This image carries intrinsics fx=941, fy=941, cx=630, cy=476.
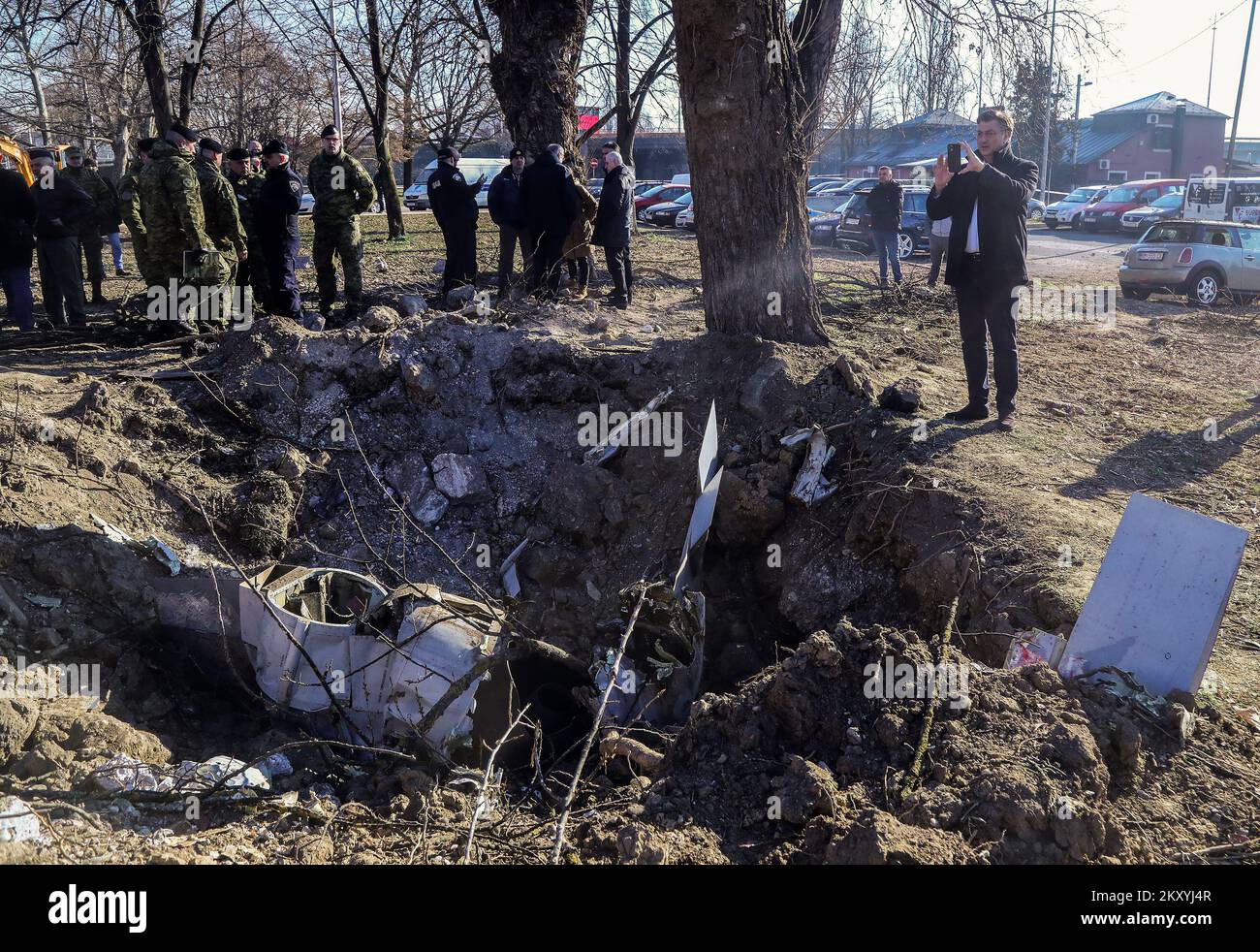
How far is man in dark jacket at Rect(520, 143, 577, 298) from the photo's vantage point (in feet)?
32.3

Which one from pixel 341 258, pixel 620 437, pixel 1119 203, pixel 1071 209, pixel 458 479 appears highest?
pixel 1119 203

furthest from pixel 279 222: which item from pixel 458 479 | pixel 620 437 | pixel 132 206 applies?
pixel 620 437

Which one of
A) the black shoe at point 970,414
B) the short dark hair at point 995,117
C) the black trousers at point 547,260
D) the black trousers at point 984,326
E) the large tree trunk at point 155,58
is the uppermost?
the large tree trunk at point 155,58

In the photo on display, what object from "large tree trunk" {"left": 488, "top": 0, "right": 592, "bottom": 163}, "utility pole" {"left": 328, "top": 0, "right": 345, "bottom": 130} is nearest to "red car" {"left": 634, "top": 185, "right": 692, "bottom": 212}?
"utility pole" {"left": 328, "top": 0, "right": 345, "bottom": 130}

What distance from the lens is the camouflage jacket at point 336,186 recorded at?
30.6 feet

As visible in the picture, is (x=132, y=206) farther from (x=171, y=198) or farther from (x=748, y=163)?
(x=748, y=163)

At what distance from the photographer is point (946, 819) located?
11.1 ft

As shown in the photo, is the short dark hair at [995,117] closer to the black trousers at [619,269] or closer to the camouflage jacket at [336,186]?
the black trousers at [619,269]

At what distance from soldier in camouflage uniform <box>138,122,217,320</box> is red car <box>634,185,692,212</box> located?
1924 cm

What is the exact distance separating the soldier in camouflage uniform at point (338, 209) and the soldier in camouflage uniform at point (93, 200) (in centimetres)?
265

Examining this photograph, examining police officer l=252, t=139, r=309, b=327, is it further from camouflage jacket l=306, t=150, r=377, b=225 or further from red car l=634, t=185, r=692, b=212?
red car l=634, t=185, r=692, b=212

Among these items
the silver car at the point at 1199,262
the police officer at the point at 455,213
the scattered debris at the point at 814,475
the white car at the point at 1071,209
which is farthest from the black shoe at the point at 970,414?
the white car at the point at 1071,209

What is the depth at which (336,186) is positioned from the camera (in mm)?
9344

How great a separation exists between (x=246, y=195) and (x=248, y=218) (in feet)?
0.85
